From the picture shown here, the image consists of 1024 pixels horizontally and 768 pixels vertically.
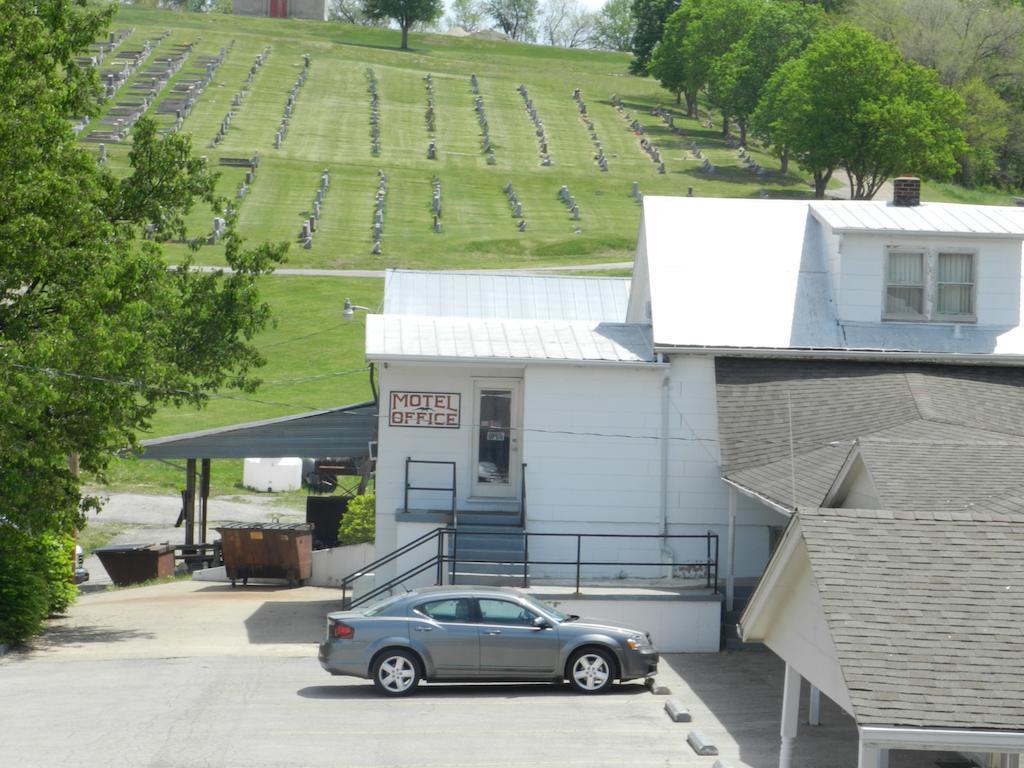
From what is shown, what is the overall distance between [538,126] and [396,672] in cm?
8508

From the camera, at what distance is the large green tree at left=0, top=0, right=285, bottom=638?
2109cm

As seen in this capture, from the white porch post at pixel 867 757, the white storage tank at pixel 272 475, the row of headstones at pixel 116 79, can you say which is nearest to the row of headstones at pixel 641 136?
the row of headstones at pixel 116 79

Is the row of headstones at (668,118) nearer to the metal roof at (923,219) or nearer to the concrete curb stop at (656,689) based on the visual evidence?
the metal roof at (923,219)

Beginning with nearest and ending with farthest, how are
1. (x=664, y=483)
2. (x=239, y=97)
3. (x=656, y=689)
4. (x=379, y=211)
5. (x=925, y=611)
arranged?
(x=925, y=611)
(x=656, y=689)
(x=664, y=483)
(x=379, y=211)
(x=239, y=97)

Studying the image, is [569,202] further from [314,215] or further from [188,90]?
[188,90]

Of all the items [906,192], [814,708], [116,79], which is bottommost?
[814,708]

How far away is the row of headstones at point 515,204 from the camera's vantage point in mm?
71312

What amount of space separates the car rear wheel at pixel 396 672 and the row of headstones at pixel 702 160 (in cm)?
7142

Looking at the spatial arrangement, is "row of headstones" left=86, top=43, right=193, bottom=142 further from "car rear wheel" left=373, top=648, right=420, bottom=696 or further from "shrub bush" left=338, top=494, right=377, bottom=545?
"car rear wheel" left=373, top=648, right=420, bottom=696

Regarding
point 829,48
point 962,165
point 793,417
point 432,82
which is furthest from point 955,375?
point 432,82

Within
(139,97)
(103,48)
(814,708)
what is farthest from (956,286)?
(103,48)

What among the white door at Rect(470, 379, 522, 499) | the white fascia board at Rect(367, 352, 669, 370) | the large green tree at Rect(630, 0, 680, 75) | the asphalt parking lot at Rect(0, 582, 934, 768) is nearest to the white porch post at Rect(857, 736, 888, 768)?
the asphalt parking lot at Rect(0, 582, 934, 768)

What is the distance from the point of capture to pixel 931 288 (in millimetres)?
25438

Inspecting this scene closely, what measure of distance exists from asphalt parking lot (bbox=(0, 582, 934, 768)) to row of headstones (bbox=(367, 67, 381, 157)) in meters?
70.6
